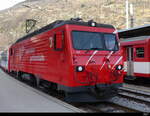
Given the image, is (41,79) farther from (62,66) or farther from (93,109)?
(93,109)

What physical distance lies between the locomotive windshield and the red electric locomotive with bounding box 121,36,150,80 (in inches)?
218

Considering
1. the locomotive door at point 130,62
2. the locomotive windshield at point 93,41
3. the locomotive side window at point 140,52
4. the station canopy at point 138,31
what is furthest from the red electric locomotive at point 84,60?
the station canopy at point 138,31

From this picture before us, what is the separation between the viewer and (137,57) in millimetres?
14961

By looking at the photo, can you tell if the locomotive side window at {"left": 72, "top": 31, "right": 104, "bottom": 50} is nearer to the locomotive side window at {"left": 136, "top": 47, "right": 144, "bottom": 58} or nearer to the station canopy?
the locomotive side window at {"left": 136, "top": 47, "right": 144, "bottom": 58}

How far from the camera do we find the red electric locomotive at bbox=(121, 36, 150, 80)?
1413 cm

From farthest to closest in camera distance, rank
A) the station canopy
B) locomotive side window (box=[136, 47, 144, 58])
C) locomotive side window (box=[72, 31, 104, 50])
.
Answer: the station canopy → locomotive side window (box=[136, 47, 144, 58]) → locomotive side window (box=[72, 31, 104, 50])

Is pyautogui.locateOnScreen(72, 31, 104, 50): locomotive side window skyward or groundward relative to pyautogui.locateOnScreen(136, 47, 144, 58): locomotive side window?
skyward

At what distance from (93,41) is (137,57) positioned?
22.7 ft

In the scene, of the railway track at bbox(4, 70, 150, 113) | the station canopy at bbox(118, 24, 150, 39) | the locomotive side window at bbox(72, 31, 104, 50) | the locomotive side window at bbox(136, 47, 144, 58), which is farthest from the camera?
the station canopy at bbox(118, 24, 150, 39)

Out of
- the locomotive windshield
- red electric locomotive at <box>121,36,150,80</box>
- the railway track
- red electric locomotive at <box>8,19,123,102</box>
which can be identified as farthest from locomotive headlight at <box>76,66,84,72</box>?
red electric locomotive at <box>121,36,150,80</box>

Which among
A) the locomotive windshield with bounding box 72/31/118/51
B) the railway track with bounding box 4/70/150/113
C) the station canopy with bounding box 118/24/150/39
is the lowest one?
the railway track with bounding box 4/70/150/113

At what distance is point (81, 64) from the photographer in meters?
8.11

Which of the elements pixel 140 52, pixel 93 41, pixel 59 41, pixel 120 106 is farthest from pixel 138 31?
pixel 59 41

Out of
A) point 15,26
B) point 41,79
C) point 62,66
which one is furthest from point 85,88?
point 15,26
